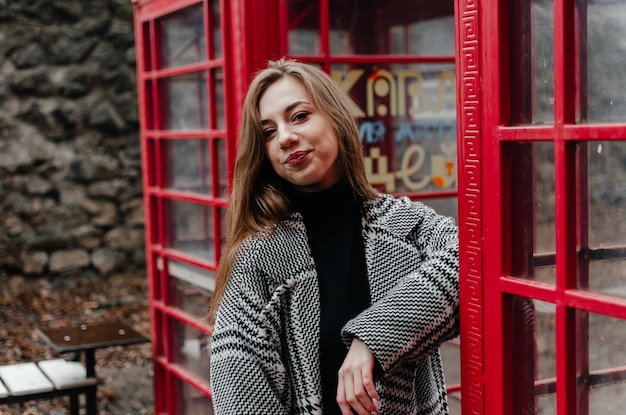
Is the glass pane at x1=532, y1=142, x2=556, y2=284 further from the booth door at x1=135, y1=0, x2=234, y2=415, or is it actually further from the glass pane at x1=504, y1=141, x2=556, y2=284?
the booth door at x1=135, y1=0, x2=234, y2=415

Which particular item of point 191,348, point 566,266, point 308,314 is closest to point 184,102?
point 191,348

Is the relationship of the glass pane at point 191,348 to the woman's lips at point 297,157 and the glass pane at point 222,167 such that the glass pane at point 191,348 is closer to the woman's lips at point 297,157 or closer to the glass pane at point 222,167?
the glass pane at point 222,167

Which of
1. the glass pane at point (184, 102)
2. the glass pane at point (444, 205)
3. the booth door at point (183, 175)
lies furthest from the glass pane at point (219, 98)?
the glass pane at point (444, 205)

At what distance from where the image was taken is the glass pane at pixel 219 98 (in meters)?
3.25

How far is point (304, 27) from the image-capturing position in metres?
3.17

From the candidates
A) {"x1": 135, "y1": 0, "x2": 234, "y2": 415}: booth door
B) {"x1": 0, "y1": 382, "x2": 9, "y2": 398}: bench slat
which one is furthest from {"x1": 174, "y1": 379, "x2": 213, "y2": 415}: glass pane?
{"x1": 0, "y1": 382, "x2": 9, "y2": 398}: bench slat

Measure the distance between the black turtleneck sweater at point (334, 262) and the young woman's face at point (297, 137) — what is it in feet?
0.13

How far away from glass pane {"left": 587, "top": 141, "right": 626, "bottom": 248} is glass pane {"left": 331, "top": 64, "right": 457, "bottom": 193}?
2009 millimetres

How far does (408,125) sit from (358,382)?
80.0 inches

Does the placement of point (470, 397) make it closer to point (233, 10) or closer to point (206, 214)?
point (233, 10)

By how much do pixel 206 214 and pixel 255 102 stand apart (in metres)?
1.65

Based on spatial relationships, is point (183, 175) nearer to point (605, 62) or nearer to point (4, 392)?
point (4, 392)

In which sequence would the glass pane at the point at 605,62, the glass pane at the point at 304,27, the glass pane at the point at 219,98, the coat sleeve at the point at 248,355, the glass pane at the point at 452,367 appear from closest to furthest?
1. the glass pane at the point at 605,62
2. the coat sleeve at the point at 248,355
3. the glass pane at the point at 304,27
4. the glass pane at the point at 219,98
5. the glass pane at the point at 452,367

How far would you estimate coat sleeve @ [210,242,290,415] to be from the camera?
5.94 feet
